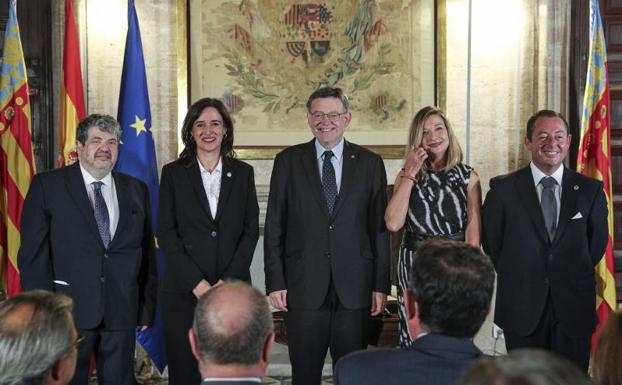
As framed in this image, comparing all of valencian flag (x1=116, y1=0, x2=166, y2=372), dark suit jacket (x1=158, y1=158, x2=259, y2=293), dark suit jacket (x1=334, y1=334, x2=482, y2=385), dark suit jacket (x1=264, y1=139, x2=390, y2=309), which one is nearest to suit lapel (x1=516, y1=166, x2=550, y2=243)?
dark suit jacket (x1=264, y1=139, x2=390, y2=309)

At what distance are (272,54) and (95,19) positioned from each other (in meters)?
1.29

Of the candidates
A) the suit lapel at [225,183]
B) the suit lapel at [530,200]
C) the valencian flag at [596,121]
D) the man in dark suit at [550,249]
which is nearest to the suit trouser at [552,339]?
the man in dark suit at [550,249]

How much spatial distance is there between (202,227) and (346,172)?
743mm

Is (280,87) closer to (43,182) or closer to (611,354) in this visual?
(43,182)

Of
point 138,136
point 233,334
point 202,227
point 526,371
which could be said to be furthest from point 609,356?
point 138,136

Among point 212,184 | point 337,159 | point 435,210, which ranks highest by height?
point 337,159

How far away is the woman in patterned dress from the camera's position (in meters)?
3.82

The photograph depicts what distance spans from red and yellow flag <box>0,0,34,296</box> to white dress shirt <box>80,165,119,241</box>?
1.47 m

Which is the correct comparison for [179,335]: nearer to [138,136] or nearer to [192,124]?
[192,124]

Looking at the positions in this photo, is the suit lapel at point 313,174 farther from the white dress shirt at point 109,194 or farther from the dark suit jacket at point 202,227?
the white dress shirt at point 109,194

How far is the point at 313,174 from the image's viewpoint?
12.7ft

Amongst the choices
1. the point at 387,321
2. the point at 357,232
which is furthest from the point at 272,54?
the point at 357,232

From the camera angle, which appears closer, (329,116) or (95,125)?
(95,125)

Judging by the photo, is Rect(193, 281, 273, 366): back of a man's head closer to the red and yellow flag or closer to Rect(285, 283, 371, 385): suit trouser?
Rect(285, 283, 371, 385): suit trouser
